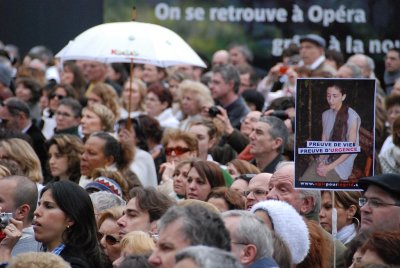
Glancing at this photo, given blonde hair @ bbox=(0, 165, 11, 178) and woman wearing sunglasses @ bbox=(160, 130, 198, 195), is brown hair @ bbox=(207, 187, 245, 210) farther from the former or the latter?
woman wearing sunglasses @ bbox=(160, 130, 198, 195)

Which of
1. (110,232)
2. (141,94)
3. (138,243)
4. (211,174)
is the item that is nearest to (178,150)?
→ (211,174)

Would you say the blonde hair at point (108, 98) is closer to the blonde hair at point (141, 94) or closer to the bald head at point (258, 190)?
the blonde hair at point (141, 94)

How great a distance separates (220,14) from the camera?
18844 millimetres

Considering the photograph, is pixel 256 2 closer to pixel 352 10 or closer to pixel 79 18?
pixel 352 10

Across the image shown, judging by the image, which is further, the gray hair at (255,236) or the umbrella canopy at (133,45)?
the umbrella canopy at (133,45)

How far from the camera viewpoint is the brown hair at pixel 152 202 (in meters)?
9.52

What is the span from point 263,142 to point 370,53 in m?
6.45

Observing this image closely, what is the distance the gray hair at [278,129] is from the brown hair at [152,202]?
2944 millimetres

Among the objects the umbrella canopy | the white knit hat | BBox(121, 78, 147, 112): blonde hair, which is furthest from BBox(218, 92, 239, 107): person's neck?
the white knit hat

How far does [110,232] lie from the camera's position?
9.53m

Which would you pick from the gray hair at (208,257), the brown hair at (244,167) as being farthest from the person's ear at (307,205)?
the gray hair at (208,257)

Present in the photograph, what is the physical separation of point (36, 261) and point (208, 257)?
1274mm

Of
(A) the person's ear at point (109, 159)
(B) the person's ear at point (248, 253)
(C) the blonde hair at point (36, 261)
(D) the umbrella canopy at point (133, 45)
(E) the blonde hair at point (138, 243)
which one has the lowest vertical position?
(A) the person's ear at point (109, 159)

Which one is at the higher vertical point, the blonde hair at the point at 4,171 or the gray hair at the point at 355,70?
the gray hair at the point at 355,70
